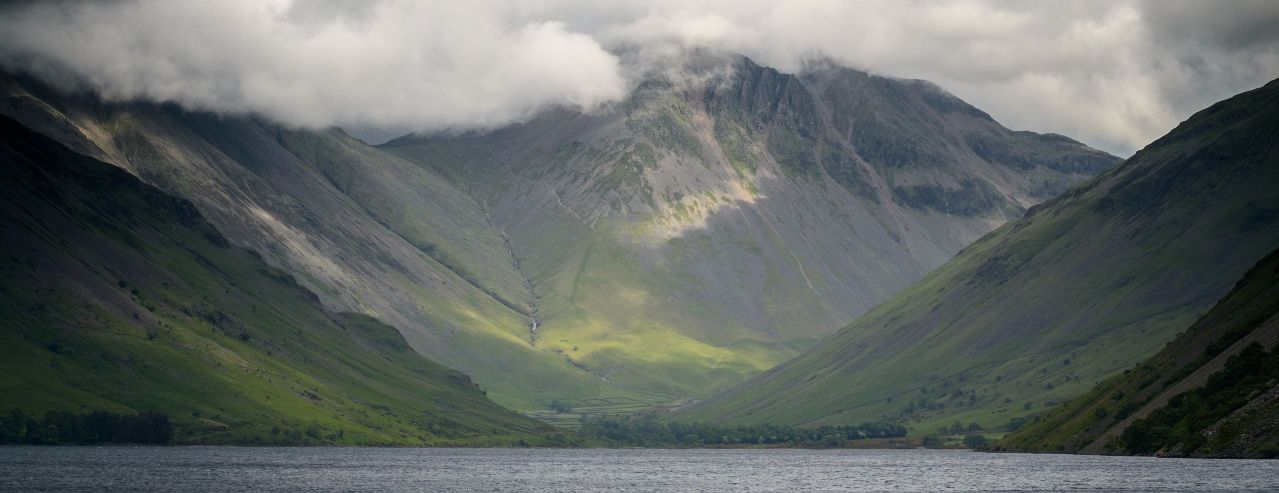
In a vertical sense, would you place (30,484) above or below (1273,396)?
below

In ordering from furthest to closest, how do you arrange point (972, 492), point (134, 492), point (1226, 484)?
1. point (972, 492)
2. point (134, 492)
3. point (1226, 484)

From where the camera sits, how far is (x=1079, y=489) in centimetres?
17688

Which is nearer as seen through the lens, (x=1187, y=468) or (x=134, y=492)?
(x=134, y=492)

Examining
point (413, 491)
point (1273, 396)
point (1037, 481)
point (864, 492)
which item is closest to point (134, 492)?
point (413, 491)

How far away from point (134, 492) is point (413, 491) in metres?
41.0

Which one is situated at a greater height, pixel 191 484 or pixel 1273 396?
pixel 1273 396

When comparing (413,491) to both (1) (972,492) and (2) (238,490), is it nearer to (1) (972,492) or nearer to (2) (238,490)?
(2) (238,490)

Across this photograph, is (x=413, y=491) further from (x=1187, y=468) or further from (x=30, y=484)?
(x=1187, y=468)

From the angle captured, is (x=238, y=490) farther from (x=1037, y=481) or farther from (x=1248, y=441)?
(x=1248, y=441)

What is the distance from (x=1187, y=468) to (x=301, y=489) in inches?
5375

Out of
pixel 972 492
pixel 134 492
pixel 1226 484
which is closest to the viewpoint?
pixel 1226 484

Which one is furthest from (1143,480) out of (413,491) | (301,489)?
(301,489)

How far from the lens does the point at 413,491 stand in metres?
197

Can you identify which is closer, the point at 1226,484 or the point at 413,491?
the point at 1226,484
